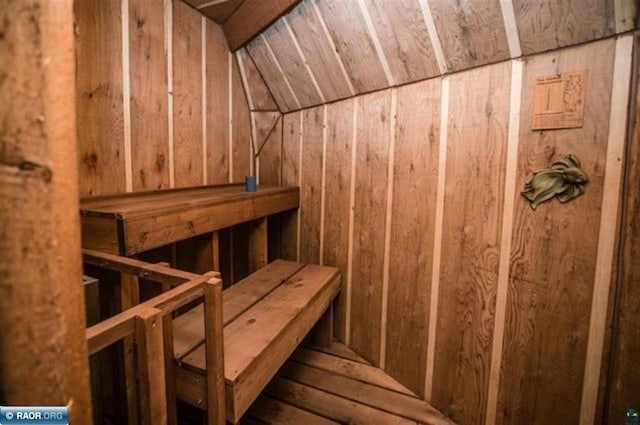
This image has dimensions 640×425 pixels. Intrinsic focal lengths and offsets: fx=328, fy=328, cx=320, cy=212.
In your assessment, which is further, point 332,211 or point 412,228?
point 332,211

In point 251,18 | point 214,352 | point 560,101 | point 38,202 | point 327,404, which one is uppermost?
point 251,18

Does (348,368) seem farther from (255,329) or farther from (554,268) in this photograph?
(554,268)

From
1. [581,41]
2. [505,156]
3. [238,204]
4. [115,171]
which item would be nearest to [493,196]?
[505,156]

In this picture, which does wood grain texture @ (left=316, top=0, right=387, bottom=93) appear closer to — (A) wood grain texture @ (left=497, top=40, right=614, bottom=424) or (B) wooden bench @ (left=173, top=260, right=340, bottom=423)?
(A) wood grain texture @ (left=497, top=40, right=614, bottom=424)

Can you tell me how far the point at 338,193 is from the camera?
222 centimetres

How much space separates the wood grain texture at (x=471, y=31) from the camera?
129 centimetres

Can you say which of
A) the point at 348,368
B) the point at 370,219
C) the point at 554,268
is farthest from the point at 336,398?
the point at 554,268

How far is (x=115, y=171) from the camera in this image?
1595 mm

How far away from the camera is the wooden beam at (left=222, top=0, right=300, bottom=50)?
1793mm

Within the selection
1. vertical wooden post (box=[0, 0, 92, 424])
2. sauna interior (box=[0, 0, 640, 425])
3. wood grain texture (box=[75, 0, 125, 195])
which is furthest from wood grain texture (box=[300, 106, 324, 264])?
vertical wooden post (box=[0, 0, 92, 424])

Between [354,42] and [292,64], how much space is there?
1.75ft

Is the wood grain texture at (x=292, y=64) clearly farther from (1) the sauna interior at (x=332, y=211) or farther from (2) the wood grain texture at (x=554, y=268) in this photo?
(2) the wood grain texture at (x=554, y=268)

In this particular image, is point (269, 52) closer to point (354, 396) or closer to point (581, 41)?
point (581, 41)

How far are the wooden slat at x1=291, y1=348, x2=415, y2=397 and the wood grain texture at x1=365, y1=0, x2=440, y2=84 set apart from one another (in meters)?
1.75
